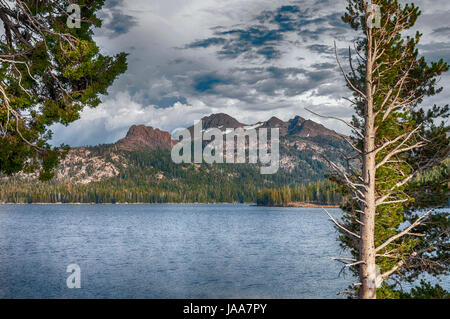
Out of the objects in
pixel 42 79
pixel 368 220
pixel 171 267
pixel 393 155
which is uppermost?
pixel 42 79

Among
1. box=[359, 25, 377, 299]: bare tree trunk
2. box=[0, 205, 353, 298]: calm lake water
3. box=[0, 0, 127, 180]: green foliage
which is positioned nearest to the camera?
box=[359, 25, 377, 299]: bare tree trunk

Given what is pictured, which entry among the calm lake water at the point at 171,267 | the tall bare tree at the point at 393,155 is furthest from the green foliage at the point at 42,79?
the calm lake water at the point at 171,267

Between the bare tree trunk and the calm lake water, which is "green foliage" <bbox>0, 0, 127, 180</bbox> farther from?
the calm lake water

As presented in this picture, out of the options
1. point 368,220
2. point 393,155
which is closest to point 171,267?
point 393,155

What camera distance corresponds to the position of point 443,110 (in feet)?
Result: 62.1

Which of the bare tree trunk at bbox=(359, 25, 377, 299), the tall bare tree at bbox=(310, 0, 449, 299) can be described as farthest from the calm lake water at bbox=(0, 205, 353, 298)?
the bare tree trunk at bbox=(359, 25, 377, 299)

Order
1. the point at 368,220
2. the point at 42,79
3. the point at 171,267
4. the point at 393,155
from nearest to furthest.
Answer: the point at 368,220
the point at 42,79
the point at 393,155
the point at 171,267

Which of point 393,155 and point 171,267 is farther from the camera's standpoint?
point 171,267

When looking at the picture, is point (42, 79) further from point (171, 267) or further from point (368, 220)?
point (171, 267)

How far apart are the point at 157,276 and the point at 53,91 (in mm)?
28174
